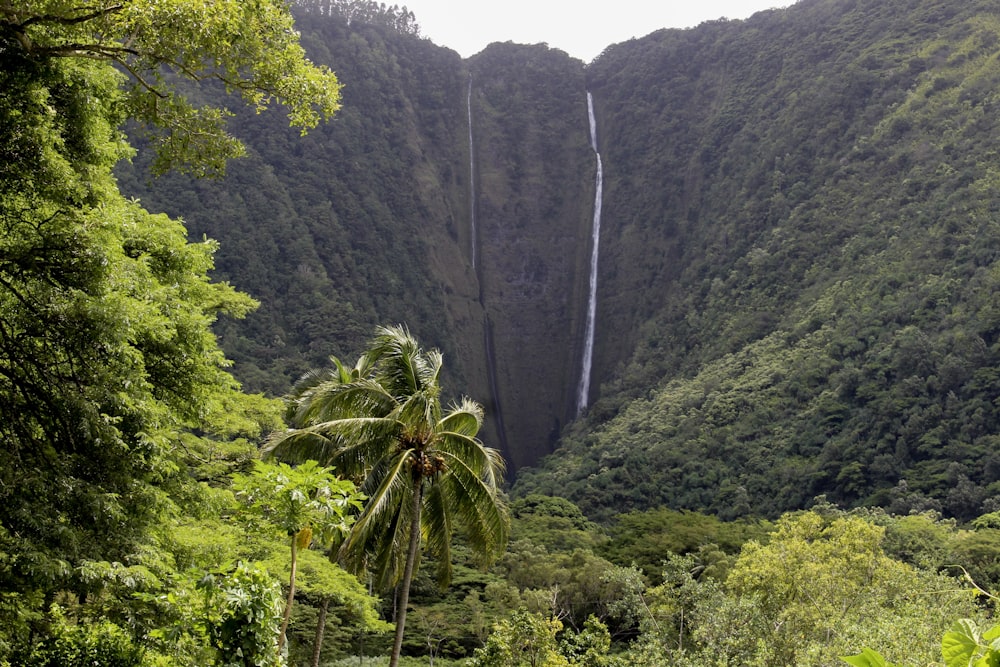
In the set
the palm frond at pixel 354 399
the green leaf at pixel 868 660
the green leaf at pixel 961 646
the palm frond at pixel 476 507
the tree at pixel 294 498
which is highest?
the palm frond at pixel 354 399

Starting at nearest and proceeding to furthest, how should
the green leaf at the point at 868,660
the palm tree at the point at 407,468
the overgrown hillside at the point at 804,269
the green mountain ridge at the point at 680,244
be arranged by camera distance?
1. the green leaf at the point at 868,660
2. the palm tree at the point at 407,468
3. the overgrown hillside at the point at 804,269
4. the green mountain ridge at the point at 680,244

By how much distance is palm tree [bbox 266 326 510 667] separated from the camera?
36.2 ft

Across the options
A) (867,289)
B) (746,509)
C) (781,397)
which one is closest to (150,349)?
(746,509)

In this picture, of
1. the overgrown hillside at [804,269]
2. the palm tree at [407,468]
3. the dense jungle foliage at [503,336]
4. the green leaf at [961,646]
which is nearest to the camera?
the green leaf at [961,646]

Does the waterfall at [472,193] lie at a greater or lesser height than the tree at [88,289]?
greater

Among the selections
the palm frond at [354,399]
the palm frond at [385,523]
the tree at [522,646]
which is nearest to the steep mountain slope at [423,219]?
the palm frond at [354,399]

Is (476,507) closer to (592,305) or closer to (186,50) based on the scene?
(186,50)

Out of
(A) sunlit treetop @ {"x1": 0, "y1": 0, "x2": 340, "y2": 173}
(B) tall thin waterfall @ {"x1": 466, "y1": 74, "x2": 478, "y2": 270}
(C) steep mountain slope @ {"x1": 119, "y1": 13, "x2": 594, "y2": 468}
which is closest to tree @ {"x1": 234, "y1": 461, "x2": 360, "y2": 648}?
(A) sunlit treetop @ {"x1": 0, "y1": 0, "x2": 340, "y2": 173}

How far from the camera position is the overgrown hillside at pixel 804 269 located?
41.0 meters

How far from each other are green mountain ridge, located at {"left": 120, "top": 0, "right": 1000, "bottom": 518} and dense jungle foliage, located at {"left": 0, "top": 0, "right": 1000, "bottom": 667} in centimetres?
32

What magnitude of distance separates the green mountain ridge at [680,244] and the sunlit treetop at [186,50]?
35.8m

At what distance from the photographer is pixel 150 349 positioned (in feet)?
26.9

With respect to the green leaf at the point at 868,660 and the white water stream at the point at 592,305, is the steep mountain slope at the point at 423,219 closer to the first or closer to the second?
the white water stream at the point at 592,305

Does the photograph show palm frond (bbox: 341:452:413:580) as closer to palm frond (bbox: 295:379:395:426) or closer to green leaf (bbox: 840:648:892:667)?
palm frond (bbox: 295:379:395:426)
